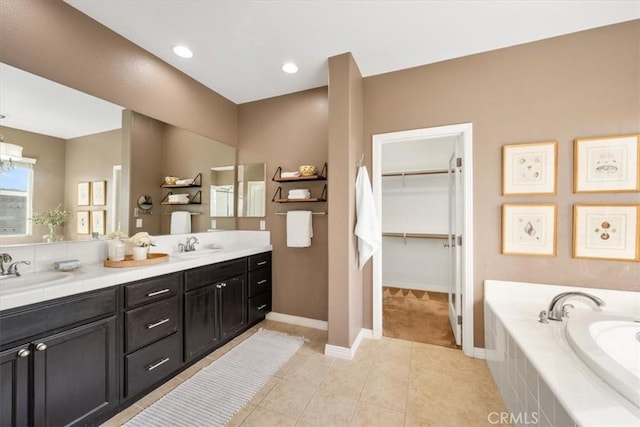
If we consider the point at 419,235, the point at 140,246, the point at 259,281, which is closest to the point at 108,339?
the point at 140,246

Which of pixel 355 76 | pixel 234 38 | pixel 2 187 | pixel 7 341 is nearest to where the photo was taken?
pixel 7 341

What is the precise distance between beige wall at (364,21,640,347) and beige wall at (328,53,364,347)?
708 millimetres

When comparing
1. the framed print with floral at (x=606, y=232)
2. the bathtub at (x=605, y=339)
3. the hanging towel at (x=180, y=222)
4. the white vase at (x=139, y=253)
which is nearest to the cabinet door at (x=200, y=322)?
the white vase at (x=139, y=253)

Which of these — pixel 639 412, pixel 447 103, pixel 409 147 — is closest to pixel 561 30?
pixel 447 103

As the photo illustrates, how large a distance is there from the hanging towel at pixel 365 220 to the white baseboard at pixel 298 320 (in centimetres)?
Result: 98

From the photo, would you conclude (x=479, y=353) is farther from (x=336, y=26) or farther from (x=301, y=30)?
(x=301, y=30)

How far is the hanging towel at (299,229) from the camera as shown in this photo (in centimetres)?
275

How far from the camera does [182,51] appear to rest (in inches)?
86.9

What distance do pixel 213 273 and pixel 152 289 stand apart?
0.54 m

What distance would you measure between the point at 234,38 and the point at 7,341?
7.77ft

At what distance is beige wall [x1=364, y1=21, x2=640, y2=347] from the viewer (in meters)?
1.88

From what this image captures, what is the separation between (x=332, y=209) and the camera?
89.1 inches

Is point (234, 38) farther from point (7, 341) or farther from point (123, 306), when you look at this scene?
point (7, 341)

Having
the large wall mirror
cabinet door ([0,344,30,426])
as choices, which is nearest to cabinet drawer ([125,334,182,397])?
cabinet door ([0,344,30,426])
